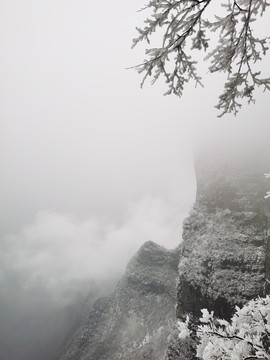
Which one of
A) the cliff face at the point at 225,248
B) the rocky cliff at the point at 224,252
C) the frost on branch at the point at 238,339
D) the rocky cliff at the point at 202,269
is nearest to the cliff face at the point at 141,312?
the rocky cliff at the point at 202,269

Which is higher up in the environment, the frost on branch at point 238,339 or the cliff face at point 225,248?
the cliff face at point 225,248

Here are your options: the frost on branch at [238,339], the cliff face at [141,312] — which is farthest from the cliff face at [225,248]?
the cliff face at [141,312]

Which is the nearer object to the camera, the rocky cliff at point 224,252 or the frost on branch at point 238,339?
the frost on branch at point 238,339

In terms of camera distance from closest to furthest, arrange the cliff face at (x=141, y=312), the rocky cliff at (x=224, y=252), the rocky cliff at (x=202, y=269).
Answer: the rocky cliff at (x=224, y=252) → the rocky cliff at (x=202, y=269) → the cliff face at (x=141, y=312)

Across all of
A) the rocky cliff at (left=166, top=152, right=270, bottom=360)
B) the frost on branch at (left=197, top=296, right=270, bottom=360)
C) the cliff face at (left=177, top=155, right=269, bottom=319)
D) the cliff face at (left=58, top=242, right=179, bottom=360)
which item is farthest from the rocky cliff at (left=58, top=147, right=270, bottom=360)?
the frost on branch at (left=197, top=296, right=270, bottom=360)

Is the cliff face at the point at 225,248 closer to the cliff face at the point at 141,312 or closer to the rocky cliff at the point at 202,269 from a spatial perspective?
the rocky cliff at the point at 202,269

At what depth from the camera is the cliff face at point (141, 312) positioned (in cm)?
9135

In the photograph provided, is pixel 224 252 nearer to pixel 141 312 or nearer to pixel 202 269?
pixel 202 269

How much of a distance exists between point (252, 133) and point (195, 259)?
59258mm

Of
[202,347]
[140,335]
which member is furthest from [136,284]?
[202,347]

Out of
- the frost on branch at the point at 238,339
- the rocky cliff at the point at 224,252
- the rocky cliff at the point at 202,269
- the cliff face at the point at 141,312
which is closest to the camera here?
the frost on branch at the point at 238,339

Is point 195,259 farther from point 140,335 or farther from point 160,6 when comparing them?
point 140,335

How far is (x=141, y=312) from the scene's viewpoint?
102688mm

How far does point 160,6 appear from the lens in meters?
4.10
